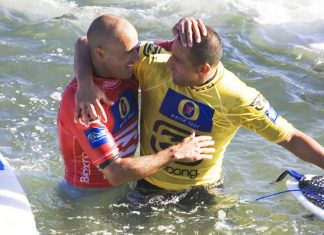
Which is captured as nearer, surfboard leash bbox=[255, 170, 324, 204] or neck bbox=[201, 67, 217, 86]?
neck bbox=[201, 67, 217, 86]

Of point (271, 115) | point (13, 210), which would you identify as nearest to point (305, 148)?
point (271, 115)

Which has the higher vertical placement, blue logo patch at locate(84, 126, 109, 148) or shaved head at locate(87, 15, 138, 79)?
shaved head at locate(87, 15, 138, 79)

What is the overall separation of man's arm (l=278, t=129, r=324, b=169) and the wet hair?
0.83 meters

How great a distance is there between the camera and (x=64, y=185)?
16.2 ft

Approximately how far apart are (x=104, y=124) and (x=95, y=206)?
863mm

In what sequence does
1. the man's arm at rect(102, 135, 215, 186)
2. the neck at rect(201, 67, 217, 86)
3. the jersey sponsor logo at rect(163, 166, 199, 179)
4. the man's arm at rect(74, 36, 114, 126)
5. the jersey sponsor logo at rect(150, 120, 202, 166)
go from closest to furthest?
the man's arm at rect(74, 36, 114, 126) < the man's arm at rect(102, 135, 215, 186) < the neck at rect(201, 67, 217, 86) < the jersey sponsor logo at rect(150, 120, 202, 166) < the jersey sponsor logo at rect(163, 166, 199, 179)

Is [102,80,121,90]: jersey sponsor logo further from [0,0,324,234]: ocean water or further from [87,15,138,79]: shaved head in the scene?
[0,0,324,234]: ocean water

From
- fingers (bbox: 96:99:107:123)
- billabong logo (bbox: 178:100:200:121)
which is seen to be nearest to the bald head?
fingers (bbox: 96:99:107:123)

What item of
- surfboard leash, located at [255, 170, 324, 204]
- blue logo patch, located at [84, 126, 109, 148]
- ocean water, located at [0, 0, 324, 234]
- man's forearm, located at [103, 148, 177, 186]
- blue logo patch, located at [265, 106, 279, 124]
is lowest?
ocean water, located at [0, 0, 324, 234]

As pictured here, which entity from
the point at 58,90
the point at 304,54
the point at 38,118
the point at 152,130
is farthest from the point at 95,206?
the point at 304,54

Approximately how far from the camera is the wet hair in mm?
4129

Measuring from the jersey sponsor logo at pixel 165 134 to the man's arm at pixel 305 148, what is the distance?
2.34 ft

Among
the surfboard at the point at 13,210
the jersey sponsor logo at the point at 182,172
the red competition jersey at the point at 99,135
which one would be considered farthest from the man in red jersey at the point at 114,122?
the surfboard at the point at 13,210

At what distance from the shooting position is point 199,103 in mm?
4355
